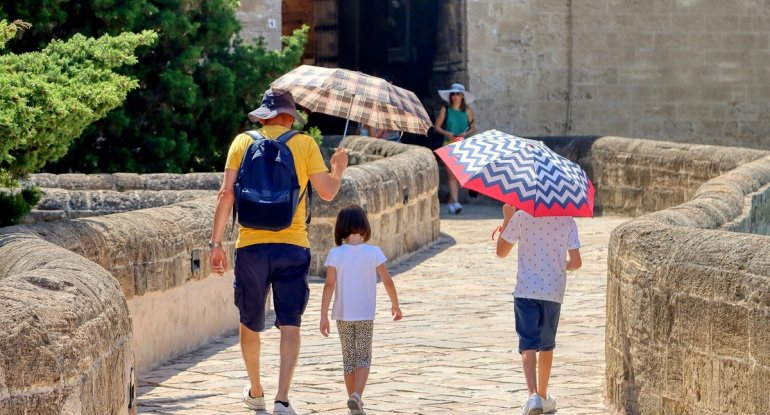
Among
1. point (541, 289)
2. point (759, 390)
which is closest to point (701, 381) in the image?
point (759, 390)

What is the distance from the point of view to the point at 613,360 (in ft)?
23.3

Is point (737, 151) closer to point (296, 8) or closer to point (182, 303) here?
point (182, 303)

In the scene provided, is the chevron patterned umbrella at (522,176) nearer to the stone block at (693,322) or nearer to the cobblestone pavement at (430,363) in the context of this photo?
the stone block at (693,322)

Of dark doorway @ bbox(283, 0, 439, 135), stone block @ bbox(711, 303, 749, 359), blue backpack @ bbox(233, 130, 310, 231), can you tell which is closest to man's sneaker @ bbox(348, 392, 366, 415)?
blue backpack @ bbox(233, 130, 310, 231)

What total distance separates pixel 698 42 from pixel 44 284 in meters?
17.9

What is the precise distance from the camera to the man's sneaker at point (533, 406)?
692cm

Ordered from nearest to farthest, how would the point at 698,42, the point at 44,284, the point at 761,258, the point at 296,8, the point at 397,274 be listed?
1. the point at 44,284
2. the point at 761,258
3. the point at 397,274
4. the point at 698,42
5. the point at 296,8

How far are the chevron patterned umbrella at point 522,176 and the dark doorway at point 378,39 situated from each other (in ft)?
45.9

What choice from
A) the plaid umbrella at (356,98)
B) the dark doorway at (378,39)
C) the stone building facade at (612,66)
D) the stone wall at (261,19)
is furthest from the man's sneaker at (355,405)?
the dark doorway at (378,39)

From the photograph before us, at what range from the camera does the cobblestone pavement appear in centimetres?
732

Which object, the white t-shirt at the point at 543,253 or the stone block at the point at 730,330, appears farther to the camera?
the white t-shirt at the point at 543,253

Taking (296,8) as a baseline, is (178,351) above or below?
below

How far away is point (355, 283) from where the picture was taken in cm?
702

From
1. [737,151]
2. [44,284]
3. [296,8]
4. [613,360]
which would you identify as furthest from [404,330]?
[296,8]
